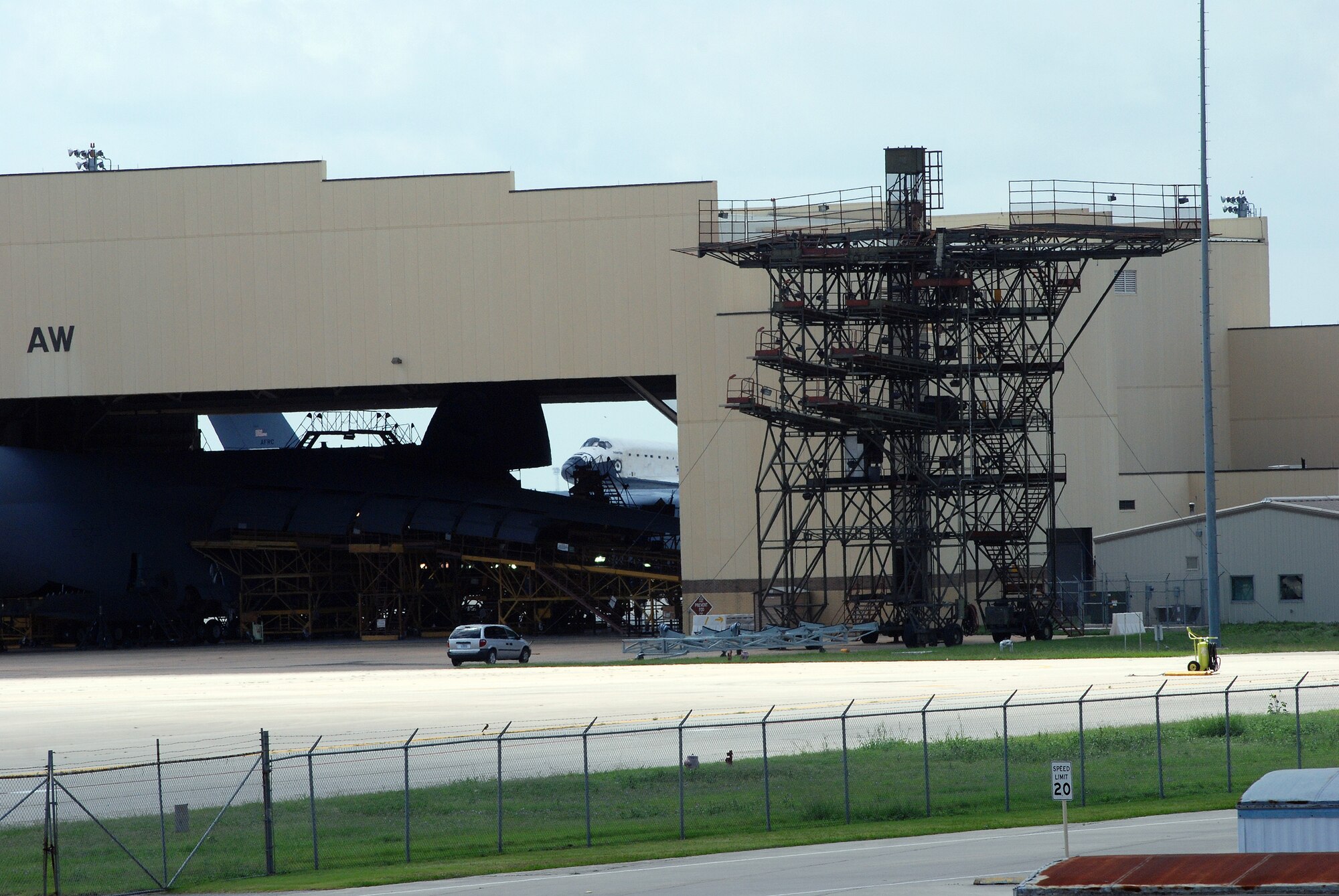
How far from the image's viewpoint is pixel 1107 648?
48.1 m

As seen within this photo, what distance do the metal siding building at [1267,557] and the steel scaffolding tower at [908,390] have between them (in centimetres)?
488

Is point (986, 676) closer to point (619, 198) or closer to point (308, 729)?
point (308, 729)

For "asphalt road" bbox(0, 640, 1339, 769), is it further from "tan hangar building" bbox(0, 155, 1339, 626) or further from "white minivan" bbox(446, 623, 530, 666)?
"tan hangar building" bbox(0, 155, 1339, 626)

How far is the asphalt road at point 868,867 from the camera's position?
52.2ft

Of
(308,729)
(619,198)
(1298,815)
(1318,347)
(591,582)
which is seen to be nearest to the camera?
(1298,815)

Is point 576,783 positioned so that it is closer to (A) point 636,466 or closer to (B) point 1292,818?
(B) point 1292,818

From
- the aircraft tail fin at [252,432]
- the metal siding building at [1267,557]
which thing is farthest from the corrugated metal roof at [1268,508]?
the aircraft tail fin at [252,432]

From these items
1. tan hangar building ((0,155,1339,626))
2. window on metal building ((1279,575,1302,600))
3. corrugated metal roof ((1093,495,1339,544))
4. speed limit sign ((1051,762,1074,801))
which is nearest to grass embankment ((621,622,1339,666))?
window on metal building ((1279,575,1302,600))

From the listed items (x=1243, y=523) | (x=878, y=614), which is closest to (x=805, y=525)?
(x=878, y=614)

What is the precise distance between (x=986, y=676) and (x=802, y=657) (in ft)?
34.8

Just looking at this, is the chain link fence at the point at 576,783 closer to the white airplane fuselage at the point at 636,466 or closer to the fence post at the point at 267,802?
the fence post at the point at 267,802

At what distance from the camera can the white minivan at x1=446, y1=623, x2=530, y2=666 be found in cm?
5141

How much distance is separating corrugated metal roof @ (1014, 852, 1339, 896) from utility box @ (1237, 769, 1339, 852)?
199cm

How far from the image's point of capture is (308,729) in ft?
99.1
